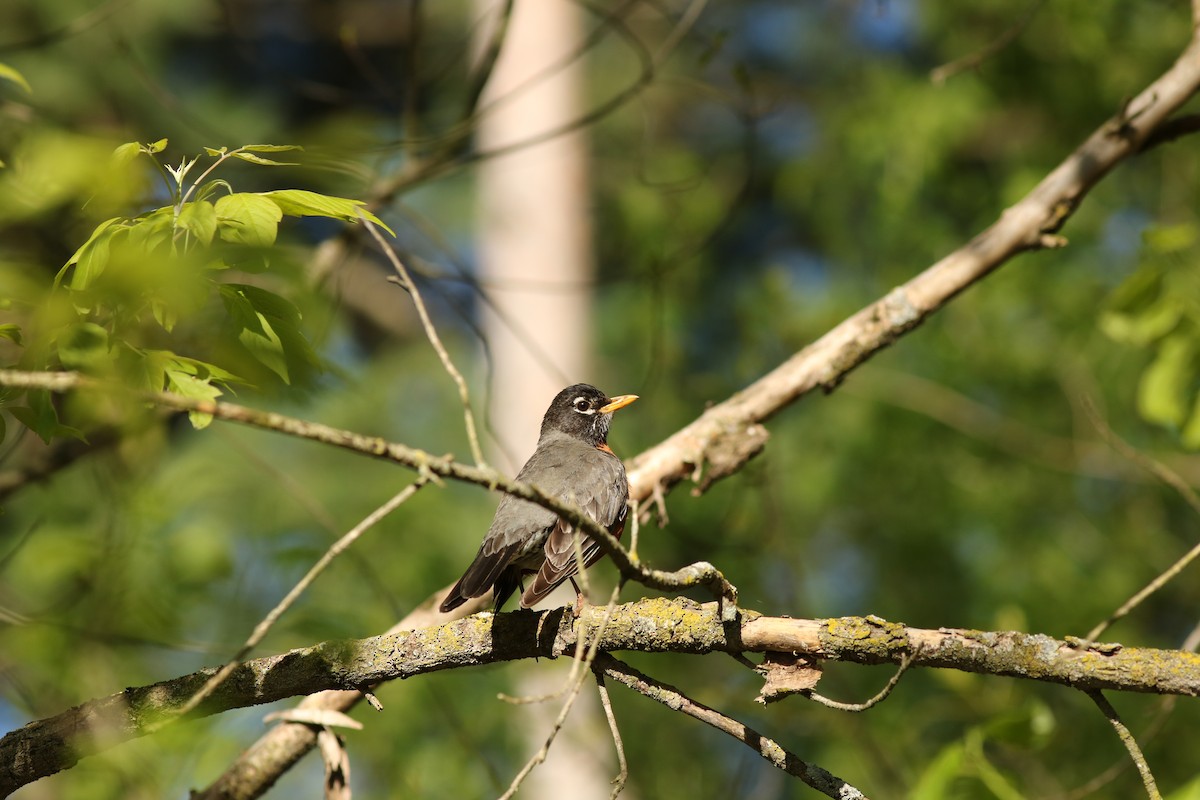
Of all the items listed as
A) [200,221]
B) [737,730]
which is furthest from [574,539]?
[200,221]

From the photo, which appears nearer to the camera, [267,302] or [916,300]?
[267,302]

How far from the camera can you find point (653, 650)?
252 cm

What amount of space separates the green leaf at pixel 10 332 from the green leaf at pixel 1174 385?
12.5 ft

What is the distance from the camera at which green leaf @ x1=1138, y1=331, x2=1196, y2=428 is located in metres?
4.20

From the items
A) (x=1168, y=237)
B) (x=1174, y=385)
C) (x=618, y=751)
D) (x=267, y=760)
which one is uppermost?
(x=1168, y=237)

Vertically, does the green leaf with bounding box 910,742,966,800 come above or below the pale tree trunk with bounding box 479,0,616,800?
below

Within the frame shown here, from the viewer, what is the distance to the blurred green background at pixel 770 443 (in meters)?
4.36

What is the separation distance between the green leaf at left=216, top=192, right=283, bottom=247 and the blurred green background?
527 millimetres

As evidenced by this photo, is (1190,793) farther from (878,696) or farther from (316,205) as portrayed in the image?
(316,205)

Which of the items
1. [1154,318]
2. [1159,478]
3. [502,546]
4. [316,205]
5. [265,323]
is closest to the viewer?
[316,205]

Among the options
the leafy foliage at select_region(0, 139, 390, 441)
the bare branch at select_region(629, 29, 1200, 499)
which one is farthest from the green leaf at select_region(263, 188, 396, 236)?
the bare branch at select_region(629, 29, 1200, 499)

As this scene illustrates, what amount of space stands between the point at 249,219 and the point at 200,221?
9 centimetres

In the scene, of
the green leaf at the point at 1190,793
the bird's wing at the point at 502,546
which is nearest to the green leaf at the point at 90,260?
the bird's wing at the point at 502,546

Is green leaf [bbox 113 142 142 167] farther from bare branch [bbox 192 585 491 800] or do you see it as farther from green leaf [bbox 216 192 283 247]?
bare branch [bbox 192 585 491 800]
